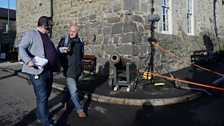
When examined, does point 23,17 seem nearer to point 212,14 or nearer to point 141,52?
point 141,52

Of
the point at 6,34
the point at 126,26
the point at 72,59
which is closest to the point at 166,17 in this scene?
the point at 126,26

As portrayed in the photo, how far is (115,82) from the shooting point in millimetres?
7527

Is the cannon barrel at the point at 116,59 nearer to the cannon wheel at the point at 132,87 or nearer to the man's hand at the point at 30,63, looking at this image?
the cannon wheel at the point at 132,87

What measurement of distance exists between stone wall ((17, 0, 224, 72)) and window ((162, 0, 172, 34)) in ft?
0.80

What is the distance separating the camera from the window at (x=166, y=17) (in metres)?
11.3

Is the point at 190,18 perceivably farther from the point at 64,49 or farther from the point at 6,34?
the point at 6,34

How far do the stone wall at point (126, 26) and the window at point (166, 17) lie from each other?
0.25 metres

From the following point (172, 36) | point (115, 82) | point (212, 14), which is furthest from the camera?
point (212, 14)

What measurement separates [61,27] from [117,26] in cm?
467

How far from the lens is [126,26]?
924cm

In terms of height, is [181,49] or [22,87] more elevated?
[181,49]

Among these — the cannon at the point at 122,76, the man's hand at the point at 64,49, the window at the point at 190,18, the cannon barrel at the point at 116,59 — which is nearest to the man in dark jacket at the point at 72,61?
the man's hand at the point at 64,49

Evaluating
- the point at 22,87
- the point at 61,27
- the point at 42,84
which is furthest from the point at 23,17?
the point at 42,84

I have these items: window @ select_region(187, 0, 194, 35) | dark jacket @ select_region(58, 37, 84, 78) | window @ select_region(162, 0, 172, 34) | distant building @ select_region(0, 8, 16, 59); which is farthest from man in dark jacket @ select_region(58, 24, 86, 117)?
distant building @ select_region(0, 8, 16, 59)
